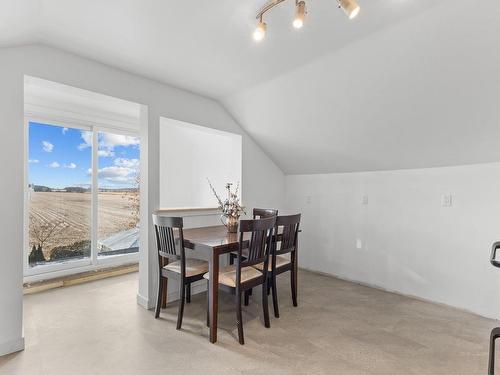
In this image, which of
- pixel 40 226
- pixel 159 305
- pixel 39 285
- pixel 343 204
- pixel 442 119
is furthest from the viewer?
pixel 343 204

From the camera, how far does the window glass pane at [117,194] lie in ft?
13.2

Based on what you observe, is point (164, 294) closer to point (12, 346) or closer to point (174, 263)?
point (174, 263)

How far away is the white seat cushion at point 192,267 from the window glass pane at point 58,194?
193 cm

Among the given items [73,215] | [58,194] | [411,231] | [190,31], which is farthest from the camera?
[73,215]

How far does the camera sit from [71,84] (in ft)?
7.82

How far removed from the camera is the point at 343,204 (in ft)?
12.6

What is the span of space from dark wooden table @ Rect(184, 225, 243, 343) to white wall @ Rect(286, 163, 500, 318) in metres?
1.78

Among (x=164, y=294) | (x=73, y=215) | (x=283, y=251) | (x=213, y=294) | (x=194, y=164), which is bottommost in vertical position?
(x=164, y=294)

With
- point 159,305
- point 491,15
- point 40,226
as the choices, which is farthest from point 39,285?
point 491,15

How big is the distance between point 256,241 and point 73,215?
2.81 metres

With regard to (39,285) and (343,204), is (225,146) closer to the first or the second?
(343,204)

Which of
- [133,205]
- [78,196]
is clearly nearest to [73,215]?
[78,196]

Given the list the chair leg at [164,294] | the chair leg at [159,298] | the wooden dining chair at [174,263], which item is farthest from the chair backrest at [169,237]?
the chair leg at [164,294]

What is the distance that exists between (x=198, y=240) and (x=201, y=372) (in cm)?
101
